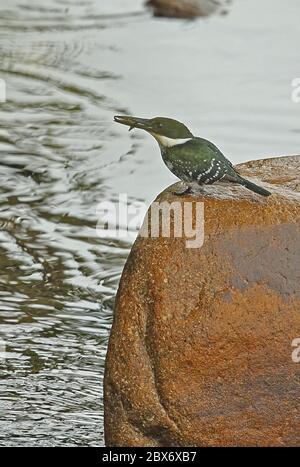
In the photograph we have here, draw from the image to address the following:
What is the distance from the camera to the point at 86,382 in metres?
6.60

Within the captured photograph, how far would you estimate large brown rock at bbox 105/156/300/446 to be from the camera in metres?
5.05

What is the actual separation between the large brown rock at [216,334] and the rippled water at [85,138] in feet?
2.99

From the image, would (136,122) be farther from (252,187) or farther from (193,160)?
(252,187)

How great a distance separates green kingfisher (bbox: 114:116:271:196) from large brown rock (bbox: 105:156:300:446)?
7cm

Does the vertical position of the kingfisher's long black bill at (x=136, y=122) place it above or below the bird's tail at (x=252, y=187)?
above

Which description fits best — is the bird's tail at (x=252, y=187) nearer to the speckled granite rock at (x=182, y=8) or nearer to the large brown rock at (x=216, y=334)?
the large brown rock at (x=216, y=334)

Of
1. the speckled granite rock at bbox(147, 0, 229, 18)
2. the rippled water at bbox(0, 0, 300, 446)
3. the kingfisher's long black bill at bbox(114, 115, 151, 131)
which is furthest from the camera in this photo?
the speckled granite rock at bbox(147, 0, 229, 18)

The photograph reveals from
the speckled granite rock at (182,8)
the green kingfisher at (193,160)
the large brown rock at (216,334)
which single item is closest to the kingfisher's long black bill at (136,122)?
the green kingfisher at (193,160)

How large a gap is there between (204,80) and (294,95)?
951 millimetres

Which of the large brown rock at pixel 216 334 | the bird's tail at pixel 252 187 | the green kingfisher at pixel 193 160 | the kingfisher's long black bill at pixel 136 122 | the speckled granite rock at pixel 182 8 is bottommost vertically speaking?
the large brown rock at pixel 216 334

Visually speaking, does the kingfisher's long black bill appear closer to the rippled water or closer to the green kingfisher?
the green kingfisher

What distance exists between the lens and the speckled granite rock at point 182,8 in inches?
573

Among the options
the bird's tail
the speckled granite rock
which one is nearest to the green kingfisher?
the bird's tail
